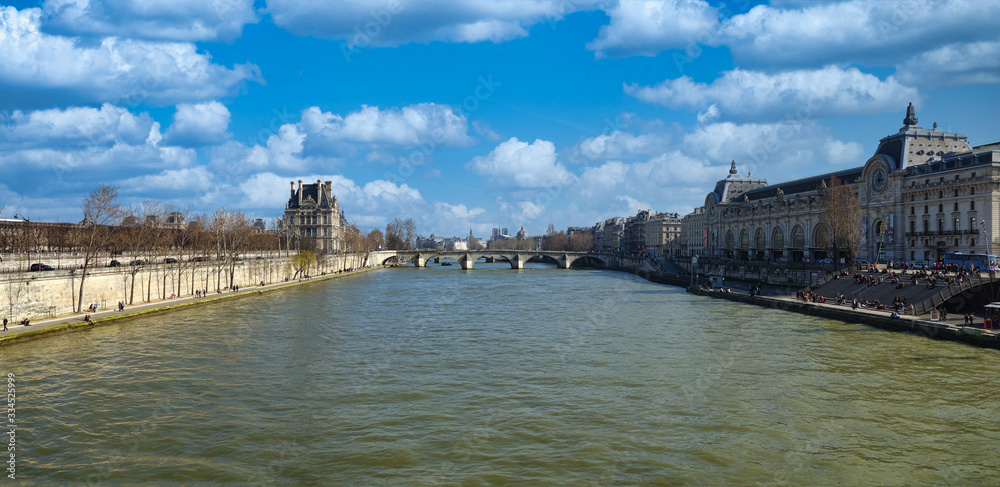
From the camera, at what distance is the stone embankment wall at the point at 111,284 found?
37.2 meters

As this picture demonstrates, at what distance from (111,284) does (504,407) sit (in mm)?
40059

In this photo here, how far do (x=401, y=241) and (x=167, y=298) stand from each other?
126084 mm

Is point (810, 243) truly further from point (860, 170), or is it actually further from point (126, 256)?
point (126, 256)

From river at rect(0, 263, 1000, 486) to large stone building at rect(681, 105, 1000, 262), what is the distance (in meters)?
29.1

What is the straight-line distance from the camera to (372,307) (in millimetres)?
51312

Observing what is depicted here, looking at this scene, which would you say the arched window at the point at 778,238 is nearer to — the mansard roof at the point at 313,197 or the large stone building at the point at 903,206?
the large stone building at the point at 903,206

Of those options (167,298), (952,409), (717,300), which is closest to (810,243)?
(717,300)

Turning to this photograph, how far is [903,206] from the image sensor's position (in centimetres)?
6600

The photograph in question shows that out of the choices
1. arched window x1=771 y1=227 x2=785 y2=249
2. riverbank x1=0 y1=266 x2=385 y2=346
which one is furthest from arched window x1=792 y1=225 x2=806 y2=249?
riverbank x1=0 y1=266 x2=385 y2=346

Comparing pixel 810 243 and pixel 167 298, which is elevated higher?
pixel 810 243

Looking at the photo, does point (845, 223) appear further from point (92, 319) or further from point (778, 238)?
point (92, 319)

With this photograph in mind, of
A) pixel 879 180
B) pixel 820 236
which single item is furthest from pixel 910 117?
pixel 820 236

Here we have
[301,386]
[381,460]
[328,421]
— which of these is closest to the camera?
[381,460]

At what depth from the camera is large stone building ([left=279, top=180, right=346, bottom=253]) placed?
13712 cm
